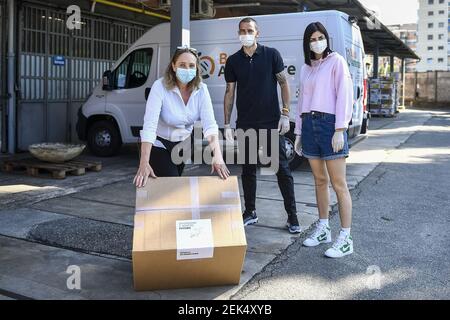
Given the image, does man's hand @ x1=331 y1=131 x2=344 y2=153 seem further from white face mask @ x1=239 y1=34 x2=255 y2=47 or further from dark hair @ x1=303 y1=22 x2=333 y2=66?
white face mask @ x1=239 y1=34 x2=255 y2=47

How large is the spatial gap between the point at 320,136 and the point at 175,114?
129 centimetres

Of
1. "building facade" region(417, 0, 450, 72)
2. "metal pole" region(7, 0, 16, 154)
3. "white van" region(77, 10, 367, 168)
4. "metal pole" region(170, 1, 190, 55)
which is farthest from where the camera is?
"building facade" region(417, 0, 450, 72)

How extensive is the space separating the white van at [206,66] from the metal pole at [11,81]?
4.01ft

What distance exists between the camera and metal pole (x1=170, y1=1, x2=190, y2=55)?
6504mm

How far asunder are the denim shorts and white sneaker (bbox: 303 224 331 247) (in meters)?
0.71

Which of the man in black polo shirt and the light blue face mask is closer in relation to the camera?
the light blue face mask

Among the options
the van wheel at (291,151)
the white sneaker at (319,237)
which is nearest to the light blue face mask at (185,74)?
the white sneaker at (319,237)

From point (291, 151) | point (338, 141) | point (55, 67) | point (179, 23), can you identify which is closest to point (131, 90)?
point (55, 67)

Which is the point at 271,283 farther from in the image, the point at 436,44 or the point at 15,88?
the point at 436,44

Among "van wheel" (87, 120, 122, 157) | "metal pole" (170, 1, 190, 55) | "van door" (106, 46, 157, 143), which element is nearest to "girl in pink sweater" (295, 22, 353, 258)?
"metal pole" (170, 1, 190, 55)

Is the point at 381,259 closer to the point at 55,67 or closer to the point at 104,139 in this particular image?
the point at 104,139

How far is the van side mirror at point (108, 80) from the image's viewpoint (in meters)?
9.87

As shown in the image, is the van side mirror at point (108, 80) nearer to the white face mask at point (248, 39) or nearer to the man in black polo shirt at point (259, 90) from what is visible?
the man in black polo shirt at point (259, 90)
